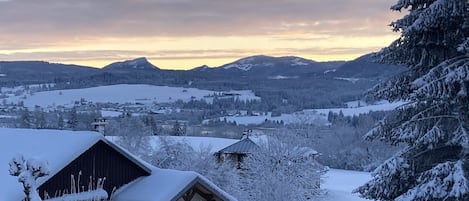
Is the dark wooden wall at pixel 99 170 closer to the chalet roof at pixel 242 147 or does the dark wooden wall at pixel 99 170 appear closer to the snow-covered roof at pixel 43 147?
the snow-covered roof at pixel 43 147

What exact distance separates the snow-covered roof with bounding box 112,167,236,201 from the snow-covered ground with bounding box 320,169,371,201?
31.5 meters

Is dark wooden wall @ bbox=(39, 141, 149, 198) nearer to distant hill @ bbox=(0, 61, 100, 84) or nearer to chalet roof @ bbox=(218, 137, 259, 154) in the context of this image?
chalet roof @ bbox=(218, 137, 259, 154)

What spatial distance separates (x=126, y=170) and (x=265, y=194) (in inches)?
966

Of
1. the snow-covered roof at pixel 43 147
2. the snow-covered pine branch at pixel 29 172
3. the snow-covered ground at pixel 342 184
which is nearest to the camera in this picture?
the snow-covered pine branch at pixel 29 172

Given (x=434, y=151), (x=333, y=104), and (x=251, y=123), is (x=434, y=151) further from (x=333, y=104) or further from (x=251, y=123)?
(x=333, y=104)

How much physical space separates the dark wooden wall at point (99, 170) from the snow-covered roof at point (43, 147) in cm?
33

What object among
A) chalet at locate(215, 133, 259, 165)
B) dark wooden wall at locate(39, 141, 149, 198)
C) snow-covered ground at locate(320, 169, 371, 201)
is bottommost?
snow-covered ground at locate(320, 169, 371, 201)

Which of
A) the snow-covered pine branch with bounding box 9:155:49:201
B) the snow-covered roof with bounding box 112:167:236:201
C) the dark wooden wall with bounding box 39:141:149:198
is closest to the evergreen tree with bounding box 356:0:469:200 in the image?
the snow-covered roof with bounding box 112:167:236:201

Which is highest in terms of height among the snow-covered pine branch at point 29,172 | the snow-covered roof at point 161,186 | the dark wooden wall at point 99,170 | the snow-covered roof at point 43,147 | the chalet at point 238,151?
the snow-covered pine branch at point 29,172

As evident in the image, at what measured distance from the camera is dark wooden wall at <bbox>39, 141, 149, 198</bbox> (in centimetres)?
1559

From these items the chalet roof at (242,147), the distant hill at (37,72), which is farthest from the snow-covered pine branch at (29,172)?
the distant hill at (37,72)

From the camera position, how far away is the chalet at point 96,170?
15.6 m

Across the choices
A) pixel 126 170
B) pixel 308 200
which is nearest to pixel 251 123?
pixel 308 200

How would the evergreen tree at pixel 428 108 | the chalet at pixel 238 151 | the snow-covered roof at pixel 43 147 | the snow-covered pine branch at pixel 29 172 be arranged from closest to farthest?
the snow-covered pine branch at pixel 29 172
the evergreen tree at pixel 428 108
the snow-covered roof at pixel 43 147
the chalet at pixel 238 151
